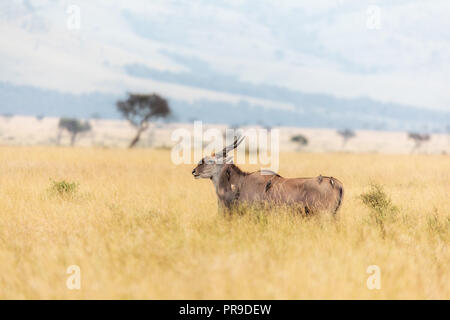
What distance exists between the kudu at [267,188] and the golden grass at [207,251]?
32cm

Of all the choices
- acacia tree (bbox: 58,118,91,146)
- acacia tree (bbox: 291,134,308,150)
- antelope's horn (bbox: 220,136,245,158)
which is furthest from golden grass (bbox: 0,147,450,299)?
acacia tree (bbox: 291,134,308,150)

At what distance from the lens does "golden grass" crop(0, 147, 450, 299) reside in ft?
19.4

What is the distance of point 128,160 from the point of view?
1039 inches

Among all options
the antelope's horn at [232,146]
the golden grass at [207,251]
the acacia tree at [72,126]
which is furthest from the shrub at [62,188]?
the acacia tree at [72,126]

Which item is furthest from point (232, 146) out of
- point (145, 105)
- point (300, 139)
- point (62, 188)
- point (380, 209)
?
point (300, 139)

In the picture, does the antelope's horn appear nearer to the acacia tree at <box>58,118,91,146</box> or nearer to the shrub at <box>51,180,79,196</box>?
the shrub at <box>51,180,79,196</box>

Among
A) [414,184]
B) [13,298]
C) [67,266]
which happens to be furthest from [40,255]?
[414,184]

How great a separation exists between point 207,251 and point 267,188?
2550 mm

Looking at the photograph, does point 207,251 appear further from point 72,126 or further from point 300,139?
point 300,139

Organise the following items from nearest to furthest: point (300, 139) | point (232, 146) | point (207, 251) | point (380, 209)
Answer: point (207, 251)
point (232, 146)
point (380, 209)
point (300, 139)

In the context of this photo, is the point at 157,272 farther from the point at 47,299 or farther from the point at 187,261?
the point at 47,299

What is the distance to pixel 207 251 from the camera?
705 centimetres

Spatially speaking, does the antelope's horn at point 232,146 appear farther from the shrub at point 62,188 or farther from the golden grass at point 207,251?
the shrub at point 62,188

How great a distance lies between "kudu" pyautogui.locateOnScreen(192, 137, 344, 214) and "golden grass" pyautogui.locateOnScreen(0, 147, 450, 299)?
0.32m
